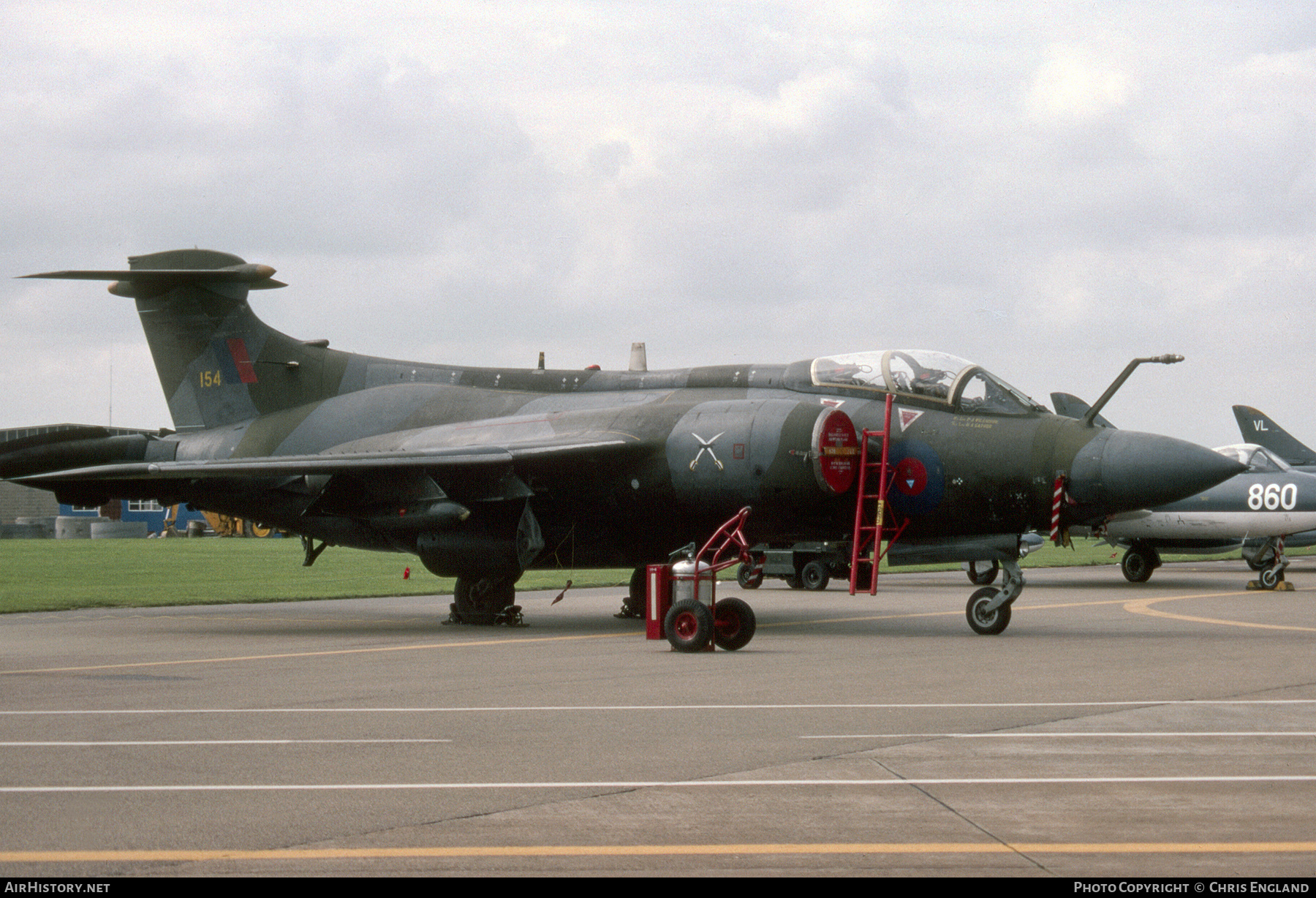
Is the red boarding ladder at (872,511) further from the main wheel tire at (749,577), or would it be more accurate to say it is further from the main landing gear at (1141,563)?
the main landing gear at (1141,563)

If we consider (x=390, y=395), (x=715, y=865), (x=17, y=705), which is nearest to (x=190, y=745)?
(x=17, y=705)

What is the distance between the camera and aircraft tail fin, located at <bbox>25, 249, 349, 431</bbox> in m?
21.2

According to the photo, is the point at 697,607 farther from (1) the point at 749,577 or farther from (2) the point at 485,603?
(1) the point at 749,577

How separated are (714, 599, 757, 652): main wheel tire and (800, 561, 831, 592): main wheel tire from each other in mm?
13440

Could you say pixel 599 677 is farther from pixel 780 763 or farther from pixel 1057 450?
pixel 1057 450

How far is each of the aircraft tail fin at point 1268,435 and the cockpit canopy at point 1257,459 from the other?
17089mm

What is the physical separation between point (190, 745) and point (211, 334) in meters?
14.3

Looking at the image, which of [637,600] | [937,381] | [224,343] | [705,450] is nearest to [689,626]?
[705,450]

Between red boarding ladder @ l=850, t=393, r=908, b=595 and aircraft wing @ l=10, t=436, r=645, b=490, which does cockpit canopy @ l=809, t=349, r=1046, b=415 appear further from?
aircraft wing @ l=10, t=436, r=645, b=490

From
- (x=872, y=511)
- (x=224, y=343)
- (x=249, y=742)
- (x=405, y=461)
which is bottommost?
(x=249, y=742)

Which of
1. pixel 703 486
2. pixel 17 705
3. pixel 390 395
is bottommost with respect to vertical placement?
pixel 17 705

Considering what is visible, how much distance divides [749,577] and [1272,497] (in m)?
11.8

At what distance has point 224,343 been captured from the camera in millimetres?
21328

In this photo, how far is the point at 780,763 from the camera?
24.2 feet
